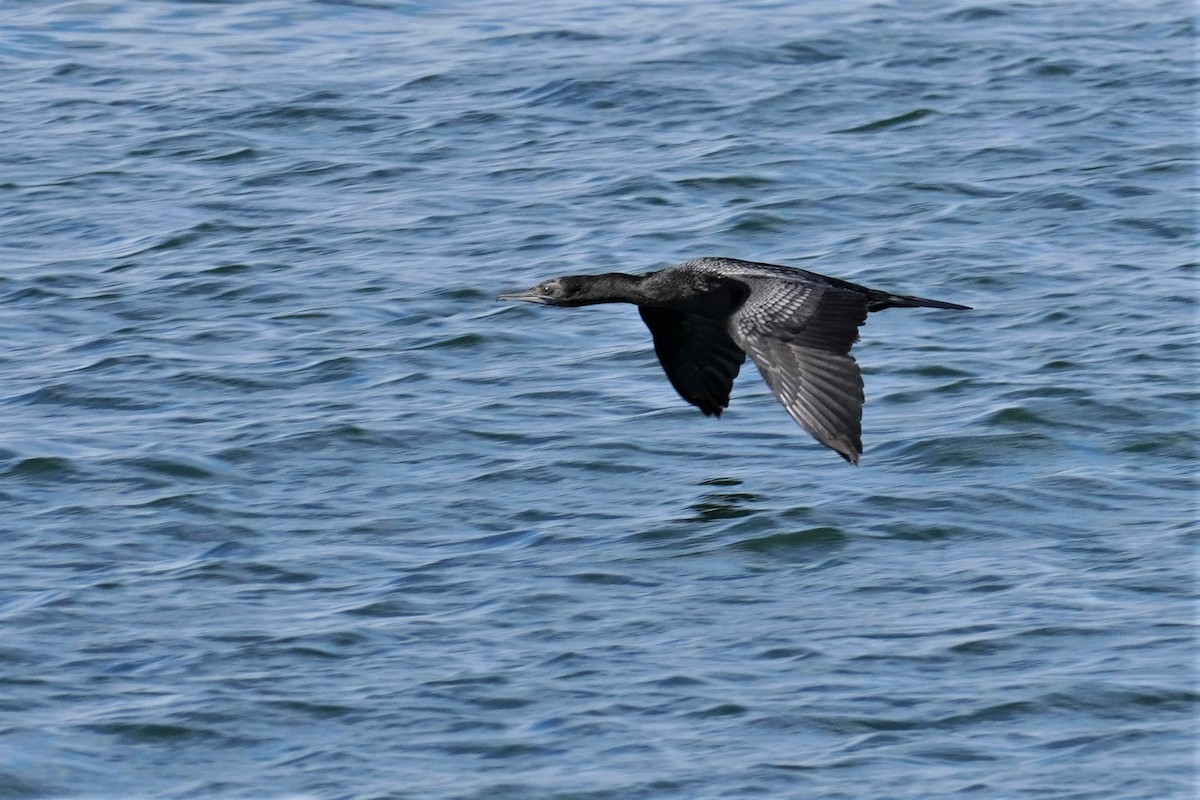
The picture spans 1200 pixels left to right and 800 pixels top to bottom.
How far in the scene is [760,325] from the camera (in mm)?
8328

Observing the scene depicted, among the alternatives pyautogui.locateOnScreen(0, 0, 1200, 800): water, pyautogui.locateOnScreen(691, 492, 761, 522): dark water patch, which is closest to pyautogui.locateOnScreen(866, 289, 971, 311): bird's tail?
pyautogui.locateOnScreen(0, 0, 1200, 800): water

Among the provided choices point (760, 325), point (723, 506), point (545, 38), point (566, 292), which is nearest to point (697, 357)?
point (566, 292)

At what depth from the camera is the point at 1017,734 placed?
258 inches

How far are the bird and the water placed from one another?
1.30 ft

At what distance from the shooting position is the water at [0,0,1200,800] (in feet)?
22.0

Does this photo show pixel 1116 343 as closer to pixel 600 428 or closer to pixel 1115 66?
pixel 600 428

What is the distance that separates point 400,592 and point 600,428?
2.05 metres

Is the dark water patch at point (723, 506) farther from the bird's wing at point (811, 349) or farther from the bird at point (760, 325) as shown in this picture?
the bird's wing at point (811, 349)

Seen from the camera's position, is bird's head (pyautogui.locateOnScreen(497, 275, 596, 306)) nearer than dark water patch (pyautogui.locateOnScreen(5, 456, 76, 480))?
No

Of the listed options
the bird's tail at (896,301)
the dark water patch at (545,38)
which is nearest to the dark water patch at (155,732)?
the bird's tail at (896,301)

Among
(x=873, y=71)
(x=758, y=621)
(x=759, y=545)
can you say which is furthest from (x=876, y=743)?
(x=873, y=71)

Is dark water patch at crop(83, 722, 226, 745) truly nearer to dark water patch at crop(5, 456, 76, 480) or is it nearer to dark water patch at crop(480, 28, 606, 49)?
dark water patch at crop(5, 456, 76, 480)

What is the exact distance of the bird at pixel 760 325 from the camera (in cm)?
798

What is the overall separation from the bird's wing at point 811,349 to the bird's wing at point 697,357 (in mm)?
679
